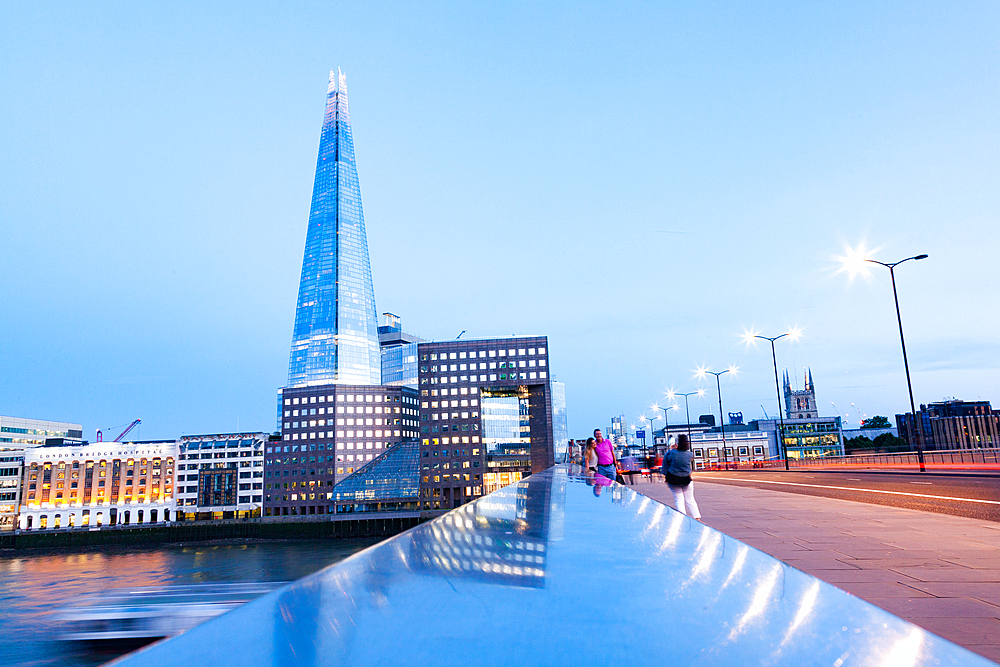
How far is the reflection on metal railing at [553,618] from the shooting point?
93 cm

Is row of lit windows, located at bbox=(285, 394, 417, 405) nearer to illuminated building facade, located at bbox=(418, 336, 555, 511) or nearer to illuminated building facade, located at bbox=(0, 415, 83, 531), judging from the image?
illuminated building facade, located at bbox=(418, 336, 555, 511)

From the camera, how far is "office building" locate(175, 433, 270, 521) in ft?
404

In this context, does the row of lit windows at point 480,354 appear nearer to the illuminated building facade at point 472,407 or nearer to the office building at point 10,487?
the illuminated building facade at point 472,407

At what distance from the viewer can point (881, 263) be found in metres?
34.3

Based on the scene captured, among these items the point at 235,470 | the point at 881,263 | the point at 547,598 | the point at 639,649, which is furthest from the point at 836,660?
the point at 235,470

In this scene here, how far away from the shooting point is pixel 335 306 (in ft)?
588

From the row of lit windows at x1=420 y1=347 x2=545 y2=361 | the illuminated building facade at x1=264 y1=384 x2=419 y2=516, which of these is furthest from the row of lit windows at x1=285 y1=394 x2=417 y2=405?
the row of lit windows at x1=420 y1=347 x2=545 y2=361

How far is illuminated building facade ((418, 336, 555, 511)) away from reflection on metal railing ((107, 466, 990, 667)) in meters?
133

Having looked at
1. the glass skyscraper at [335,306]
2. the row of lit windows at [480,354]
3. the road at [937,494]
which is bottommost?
the road at [937,494]

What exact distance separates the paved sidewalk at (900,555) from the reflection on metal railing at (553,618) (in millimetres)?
3846

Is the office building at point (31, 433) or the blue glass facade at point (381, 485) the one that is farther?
the office building at point (31, 433)

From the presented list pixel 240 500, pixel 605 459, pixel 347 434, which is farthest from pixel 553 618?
pixel 347 434

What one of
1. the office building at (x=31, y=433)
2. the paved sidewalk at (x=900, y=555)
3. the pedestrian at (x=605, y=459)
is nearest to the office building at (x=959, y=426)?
the pedestrian at (x=605, y=459)

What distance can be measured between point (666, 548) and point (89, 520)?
14450cm
